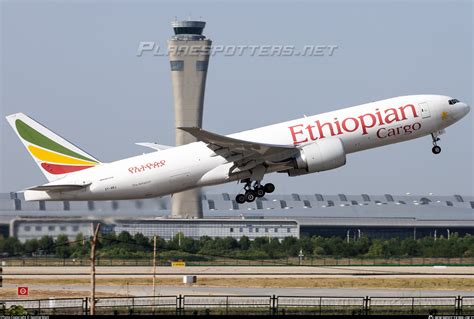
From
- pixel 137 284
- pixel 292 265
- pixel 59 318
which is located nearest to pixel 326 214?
pixel 292 265

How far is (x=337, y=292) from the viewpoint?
76688 mm

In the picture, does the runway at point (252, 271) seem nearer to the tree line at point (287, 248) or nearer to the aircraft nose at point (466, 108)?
the tree line at point (287, 248)

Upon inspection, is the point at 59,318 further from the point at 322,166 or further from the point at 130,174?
the point at 322,166

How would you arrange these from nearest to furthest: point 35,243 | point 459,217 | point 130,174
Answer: point 35,243 → point 130,174 → point 459,217

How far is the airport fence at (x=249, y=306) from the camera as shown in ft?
204

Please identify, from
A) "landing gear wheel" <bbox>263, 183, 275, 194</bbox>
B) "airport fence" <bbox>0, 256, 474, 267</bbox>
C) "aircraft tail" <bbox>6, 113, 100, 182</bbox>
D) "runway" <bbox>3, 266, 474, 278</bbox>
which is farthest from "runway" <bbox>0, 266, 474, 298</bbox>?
"aircraft tail" <bbox>6, 113, 100, 182</bbox>

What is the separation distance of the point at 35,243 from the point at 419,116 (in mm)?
24146

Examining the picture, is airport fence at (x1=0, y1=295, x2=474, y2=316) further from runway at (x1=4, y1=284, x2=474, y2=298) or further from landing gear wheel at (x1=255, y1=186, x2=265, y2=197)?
landing gear wheel at (x1=255, y1=186, x2=265, y2=197)

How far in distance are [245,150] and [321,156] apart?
165 inches

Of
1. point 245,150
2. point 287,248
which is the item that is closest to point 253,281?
point 245,150

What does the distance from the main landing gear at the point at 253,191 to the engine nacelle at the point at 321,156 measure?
8.08ft

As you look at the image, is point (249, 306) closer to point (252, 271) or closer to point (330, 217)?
point (252, 271)

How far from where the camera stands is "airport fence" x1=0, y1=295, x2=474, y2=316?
62.2 metres

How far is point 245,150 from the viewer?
67.0 meters
